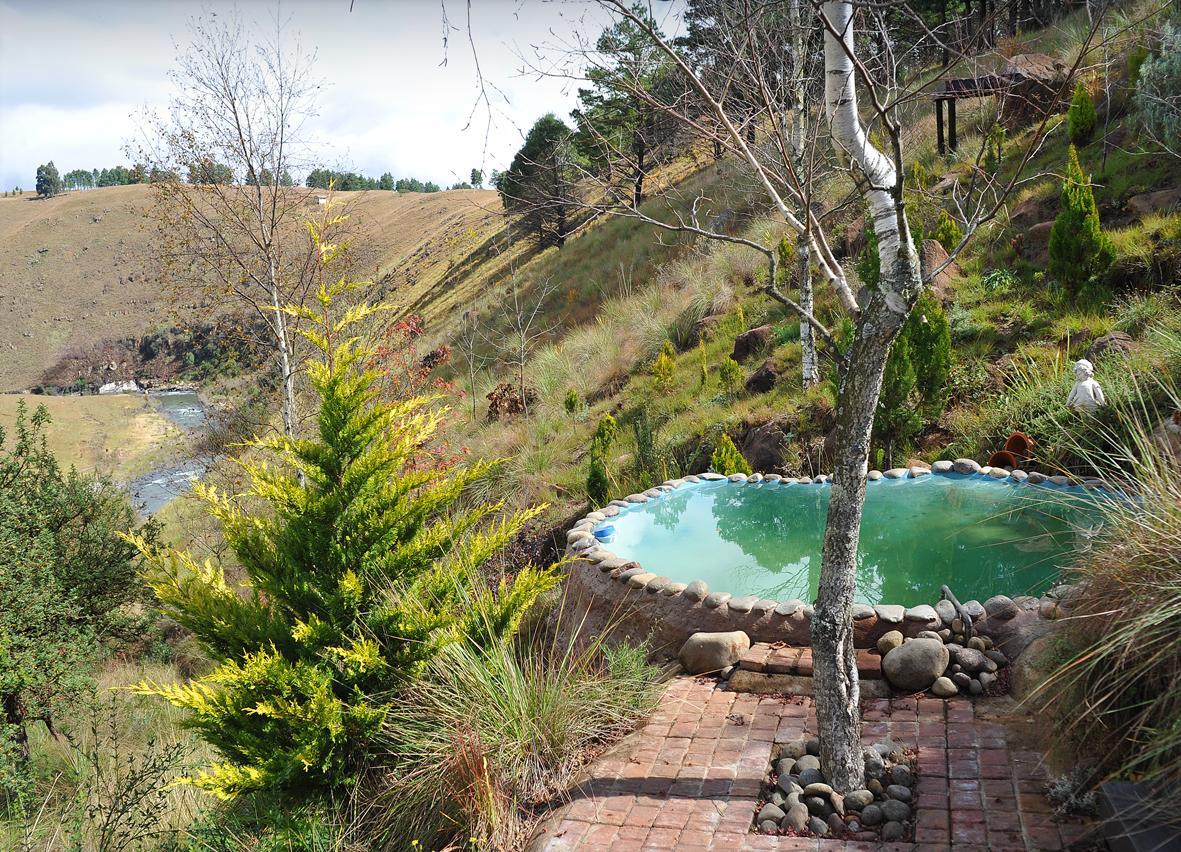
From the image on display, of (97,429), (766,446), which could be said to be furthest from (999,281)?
(97,429)

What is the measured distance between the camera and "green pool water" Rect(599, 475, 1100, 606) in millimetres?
5665

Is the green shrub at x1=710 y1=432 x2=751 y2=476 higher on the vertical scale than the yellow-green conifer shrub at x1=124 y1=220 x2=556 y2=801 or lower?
lower

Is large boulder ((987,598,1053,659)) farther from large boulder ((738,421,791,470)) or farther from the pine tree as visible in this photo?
the pine tree

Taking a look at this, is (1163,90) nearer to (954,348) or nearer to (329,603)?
(954,348)

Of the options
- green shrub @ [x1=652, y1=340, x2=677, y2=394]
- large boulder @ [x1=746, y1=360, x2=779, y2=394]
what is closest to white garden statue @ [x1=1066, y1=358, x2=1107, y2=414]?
large boulder @ [x1=746, y1=360, x2=779, y2=394]

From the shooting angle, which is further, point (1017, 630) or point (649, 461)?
point (649, 461)

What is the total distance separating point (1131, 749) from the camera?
278 centimetres

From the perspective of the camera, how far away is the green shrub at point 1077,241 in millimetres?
9203

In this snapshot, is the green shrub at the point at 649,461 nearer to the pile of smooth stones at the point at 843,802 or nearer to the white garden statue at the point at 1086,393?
the white garden statue at the point at 1086,393

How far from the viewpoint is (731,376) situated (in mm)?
11500

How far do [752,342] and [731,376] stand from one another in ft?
4.75

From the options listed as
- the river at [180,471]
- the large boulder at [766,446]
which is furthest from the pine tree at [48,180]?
the large boulder at [766,446]

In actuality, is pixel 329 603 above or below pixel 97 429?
above

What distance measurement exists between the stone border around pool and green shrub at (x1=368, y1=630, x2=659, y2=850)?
0.89 metres
